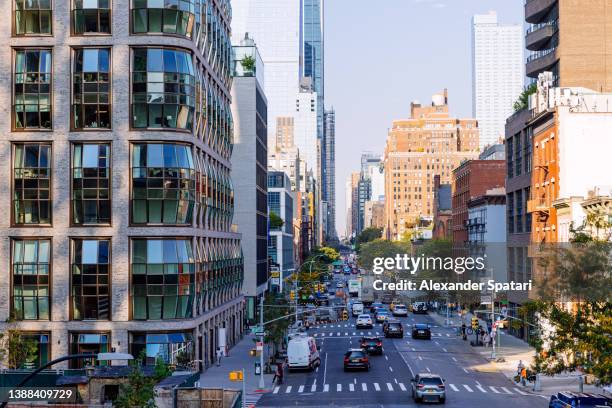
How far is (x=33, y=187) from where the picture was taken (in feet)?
196

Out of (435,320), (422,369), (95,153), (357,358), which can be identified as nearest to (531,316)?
(422,369)

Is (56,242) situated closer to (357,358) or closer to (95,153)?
(95,153)

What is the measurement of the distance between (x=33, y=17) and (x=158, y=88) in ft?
30.7

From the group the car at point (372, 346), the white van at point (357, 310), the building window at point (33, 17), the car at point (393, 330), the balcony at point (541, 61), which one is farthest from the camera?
the white van at point (357, 310)

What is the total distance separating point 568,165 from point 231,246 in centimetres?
3113

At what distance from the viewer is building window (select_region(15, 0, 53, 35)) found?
60406 mm

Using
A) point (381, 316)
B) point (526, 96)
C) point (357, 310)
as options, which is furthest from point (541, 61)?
point (357, 310)

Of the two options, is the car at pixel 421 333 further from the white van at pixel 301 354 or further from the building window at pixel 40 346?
the building window at pixel 40 346

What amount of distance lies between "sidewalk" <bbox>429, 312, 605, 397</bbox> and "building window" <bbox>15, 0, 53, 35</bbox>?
120 feet

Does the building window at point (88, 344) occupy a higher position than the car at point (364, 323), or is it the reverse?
the building window at point (88, 344)

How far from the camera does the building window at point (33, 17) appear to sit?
60406 mm

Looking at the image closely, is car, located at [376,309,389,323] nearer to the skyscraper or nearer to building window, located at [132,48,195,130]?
the skyscraper

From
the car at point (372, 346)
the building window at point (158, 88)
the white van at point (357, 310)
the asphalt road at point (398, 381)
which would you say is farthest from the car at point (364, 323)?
the building window at point (158, 88)

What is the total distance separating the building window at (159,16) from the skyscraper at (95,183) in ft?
0.25
